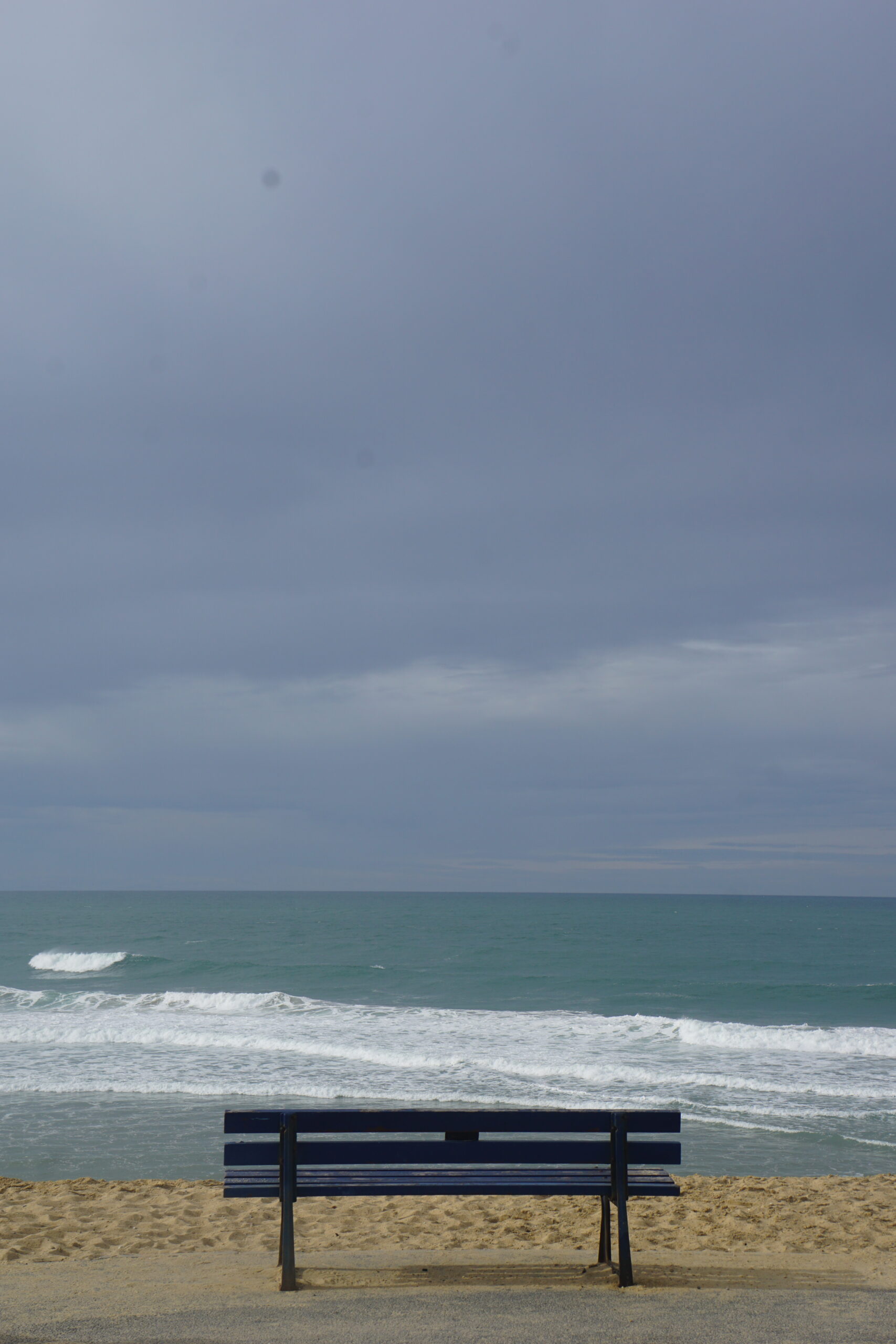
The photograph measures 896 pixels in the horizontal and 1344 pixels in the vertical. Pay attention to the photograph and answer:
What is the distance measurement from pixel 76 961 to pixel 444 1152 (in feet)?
137

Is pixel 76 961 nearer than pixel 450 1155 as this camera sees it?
No

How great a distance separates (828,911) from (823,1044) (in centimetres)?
11062

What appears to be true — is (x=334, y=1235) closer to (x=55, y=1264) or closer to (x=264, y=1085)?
(x=55, y=1264)

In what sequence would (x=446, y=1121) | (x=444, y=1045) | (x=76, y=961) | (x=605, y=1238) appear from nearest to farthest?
1. (x=446, y=1121)
2. (x=605, y=1238)
3. (x=444, y=1045)
4. (x=76, y=961)

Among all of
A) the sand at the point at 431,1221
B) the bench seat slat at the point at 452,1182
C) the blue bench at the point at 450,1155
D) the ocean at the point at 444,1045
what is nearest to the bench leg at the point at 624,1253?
the blue bench at the point at 450,1155

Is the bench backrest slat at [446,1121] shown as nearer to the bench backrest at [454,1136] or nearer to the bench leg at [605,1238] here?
the bench backrest at [454,1136]

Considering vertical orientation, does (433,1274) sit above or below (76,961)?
above

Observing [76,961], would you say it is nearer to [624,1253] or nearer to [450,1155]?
[450,1155]

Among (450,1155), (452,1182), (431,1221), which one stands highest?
(450,1155)

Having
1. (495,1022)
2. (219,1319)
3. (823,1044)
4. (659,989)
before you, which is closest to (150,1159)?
(219,1319)

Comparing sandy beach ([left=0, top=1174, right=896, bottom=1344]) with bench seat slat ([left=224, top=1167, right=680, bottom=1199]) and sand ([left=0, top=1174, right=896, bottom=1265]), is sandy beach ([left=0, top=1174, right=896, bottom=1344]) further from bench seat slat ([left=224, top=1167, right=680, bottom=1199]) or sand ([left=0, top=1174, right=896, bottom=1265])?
bench seat slat ([left=224, top=1167, right=680, bottom=1199])

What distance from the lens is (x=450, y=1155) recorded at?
472 cm

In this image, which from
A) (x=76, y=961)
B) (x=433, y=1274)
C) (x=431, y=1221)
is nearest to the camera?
(x=433, y=1274)

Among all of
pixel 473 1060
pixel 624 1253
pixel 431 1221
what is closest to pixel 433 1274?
pixel 624 1253
